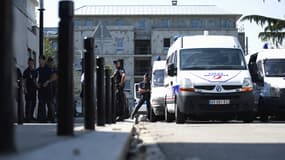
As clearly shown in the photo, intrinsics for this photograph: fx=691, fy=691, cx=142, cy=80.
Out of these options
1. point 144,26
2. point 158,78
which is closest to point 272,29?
point 158,78

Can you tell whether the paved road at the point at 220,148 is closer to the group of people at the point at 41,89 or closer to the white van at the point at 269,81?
the group of people at the point at 41,89

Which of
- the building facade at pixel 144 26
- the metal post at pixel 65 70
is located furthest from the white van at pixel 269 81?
the building facade at pixel 144 26

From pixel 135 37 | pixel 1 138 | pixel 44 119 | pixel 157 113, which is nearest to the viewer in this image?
pixel 1 138

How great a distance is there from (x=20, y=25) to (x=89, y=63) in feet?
67.8

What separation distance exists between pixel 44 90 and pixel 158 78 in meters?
9.06

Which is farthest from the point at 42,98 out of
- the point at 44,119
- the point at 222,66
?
the point at 222,66

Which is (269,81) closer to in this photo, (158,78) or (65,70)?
(158,78)

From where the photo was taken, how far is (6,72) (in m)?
4.57

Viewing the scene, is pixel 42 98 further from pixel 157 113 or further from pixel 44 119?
pixel 157 113

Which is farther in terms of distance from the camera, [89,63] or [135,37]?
[135,37]

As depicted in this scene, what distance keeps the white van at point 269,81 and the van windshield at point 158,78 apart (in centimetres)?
336

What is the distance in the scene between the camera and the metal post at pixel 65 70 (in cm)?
754

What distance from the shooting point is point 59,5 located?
7.72 meters

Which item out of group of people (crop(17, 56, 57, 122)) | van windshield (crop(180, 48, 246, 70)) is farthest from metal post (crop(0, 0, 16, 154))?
van windshield (crop(180, 48, 246, 70))
